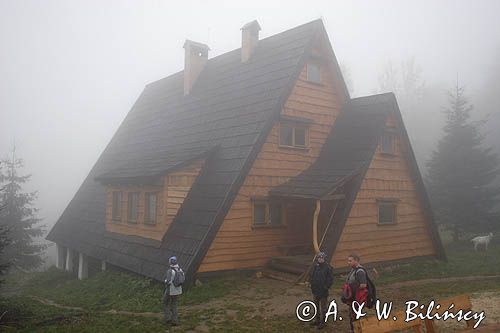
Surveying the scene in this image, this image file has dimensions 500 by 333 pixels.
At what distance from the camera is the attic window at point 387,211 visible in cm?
1753

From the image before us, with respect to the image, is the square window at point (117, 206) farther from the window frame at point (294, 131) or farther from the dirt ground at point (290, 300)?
the window frame at point (294, 131)

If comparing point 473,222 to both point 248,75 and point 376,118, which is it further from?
point 248,75

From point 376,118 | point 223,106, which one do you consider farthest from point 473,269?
point 223,106

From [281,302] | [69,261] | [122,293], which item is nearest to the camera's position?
[281,302]

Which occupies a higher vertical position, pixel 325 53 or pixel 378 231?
pixel 325 53

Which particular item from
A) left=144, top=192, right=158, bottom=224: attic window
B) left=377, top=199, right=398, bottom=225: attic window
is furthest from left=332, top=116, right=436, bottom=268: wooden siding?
Result: left=144, top=192, right=158, bottom=224: attic window

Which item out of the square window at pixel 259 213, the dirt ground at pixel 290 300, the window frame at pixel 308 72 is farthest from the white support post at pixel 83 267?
the window frame at pixel 308 72

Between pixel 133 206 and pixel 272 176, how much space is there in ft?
20.2

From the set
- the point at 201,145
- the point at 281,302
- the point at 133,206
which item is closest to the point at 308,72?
the point at 201,145

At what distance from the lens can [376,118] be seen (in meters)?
18.0

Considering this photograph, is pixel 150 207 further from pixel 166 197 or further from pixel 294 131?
pixel 294 131

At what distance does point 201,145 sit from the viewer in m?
18.1

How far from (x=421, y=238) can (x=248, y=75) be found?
36.2 feet

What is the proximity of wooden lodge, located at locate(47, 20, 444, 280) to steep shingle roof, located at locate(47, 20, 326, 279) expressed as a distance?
0.07 metres
